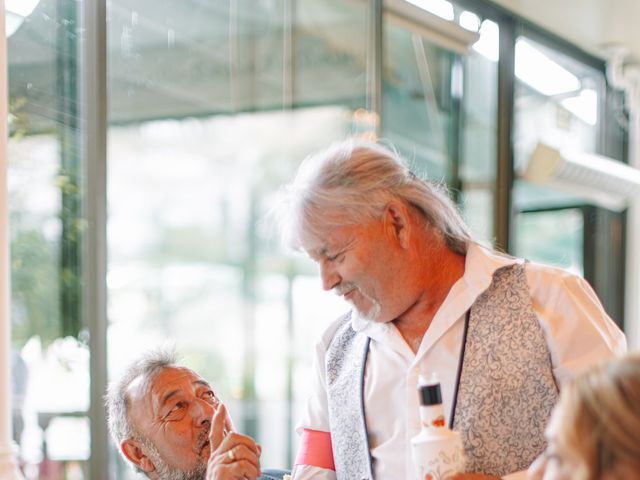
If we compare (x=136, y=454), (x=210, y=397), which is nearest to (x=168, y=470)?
(x=136, y=454)

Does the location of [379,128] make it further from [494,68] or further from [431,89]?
[494,68]

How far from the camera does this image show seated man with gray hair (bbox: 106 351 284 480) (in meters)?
2.47

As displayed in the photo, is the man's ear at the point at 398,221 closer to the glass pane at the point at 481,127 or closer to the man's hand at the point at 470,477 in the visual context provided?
the man's hand at the point at 470,477

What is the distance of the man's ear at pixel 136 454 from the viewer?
250 centimetres

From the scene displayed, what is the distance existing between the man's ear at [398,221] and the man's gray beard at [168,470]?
0.81 meters

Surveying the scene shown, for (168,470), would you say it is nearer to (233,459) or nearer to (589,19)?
(233,459)

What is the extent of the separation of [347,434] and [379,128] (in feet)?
10.6

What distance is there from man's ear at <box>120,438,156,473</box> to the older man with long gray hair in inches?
22.1

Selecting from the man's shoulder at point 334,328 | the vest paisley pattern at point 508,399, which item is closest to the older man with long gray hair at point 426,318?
the vest paisley pattern at point 508,399

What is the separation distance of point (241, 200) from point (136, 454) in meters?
3.10

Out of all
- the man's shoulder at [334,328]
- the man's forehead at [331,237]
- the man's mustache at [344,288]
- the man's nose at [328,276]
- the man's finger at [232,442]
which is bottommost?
the man's finger at [232,442]

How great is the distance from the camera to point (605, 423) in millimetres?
1205

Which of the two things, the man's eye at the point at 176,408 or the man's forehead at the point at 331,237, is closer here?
the man's forehead at the point at 331,237

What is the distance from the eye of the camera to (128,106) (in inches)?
169
